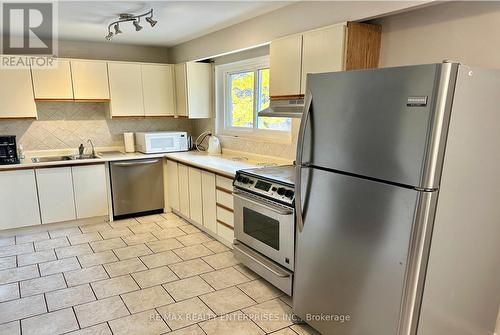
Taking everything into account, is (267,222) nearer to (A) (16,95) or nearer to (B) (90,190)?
(B) (90,190)

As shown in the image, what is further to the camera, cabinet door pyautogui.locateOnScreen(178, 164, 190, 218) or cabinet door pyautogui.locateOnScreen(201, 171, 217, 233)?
cabinet door pyautogui.locateOnScreen(178, 164, 190, 218)

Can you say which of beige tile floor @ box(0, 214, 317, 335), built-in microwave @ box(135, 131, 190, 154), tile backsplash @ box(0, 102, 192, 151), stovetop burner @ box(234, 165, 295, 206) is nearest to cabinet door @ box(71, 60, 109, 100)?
tile backsplash @ box(0, 102, 192, 151)

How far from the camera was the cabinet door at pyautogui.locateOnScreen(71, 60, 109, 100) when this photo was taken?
411 cm

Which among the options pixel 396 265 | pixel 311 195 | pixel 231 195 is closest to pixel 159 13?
pixel 231 195

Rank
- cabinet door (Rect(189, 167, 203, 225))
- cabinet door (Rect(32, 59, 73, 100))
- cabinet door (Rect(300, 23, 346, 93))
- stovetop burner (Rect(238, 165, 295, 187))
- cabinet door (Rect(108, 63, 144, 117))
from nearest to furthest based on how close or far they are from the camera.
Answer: cabinet door (Rect(300, 23, 346, 93)) < stovetop burner (Rect(238, 165, 295, 187)) < cabinet door (Rect(189, 167, 203, 225)) < cabinet door (Rect(32, 59, 73, 100)) < cabinet door (Rect(108, 63, 144, 117))

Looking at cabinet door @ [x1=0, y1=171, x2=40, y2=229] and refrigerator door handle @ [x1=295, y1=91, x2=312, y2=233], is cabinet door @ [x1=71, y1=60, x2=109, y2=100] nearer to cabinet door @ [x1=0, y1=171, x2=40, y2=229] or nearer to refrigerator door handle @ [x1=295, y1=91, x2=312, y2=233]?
cabinet door @ [x1=0, y1=171, x2=40, y2=229]

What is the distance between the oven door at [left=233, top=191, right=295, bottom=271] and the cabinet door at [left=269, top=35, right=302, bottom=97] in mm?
936

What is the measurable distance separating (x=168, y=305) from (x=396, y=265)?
1.67 m

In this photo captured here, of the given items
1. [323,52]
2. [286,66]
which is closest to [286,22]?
[286,66]

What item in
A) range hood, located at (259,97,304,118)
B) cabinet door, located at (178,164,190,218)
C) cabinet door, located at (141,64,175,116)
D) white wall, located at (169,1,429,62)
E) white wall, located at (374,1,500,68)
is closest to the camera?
white wall, located at (374,1,500,68)

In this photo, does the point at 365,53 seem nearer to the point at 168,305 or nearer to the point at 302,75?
the point at 302,75

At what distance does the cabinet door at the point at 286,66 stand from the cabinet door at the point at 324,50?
0.06 metres

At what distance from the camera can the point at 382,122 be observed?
1.57m

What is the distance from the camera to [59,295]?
2596mm
